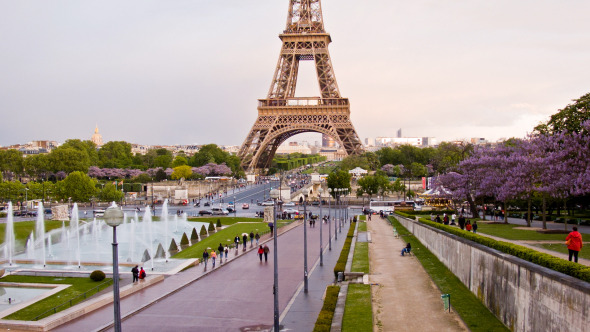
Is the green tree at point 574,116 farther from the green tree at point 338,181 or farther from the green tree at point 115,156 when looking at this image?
the green tree at point 115,156

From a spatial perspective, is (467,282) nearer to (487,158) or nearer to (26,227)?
(487,158)

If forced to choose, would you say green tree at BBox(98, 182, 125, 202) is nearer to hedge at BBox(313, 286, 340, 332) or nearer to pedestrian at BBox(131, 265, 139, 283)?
pedestrian at BBox(131, 265, 139, 283)

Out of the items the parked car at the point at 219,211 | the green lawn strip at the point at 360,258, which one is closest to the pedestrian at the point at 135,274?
the green lawn strip at the point at 360,258

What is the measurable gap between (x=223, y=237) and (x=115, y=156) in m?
108

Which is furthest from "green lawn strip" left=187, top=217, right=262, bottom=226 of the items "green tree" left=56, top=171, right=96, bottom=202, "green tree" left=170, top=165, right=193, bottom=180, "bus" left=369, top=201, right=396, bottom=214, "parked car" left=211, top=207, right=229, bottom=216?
"green tree" left=170, top=165, right=193, bottom=180

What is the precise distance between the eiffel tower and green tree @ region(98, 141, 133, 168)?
4819 centimetres

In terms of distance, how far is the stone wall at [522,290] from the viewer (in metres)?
9.74

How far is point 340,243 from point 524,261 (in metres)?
23.9

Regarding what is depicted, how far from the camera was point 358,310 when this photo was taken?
15.7 metres

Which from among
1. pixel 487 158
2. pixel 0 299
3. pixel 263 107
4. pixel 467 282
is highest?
pixel 263 107

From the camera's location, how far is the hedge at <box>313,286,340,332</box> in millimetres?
14162

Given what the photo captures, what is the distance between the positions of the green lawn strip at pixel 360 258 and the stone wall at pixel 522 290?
473cm

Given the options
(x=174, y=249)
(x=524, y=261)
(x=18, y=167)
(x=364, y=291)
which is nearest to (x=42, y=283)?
(x=174, y=249)

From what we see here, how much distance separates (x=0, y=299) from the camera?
71.9 ft
